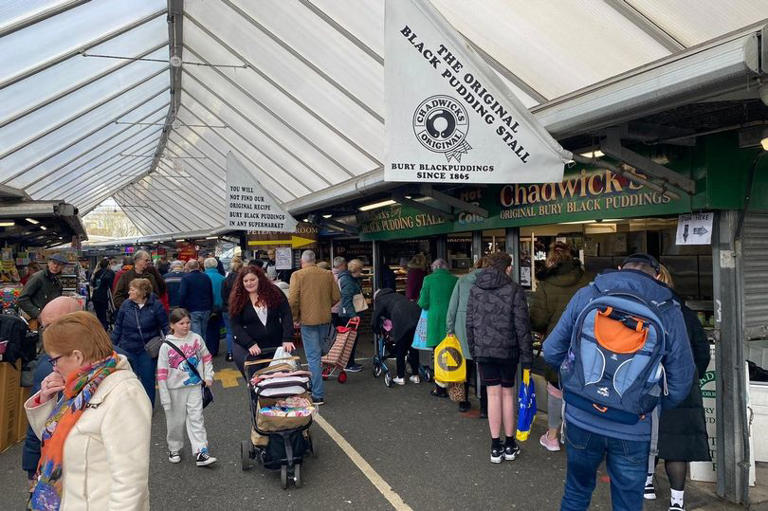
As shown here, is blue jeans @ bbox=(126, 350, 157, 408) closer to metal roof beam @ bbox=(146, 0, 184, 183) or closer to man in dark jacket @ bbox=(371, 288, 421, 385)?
man in dark jacket @ bbox=(371, 288, 421, 385)

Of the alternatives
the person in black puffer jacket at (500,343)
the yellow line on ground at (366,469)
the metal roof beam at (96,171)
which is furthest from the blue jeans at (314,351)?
the metal roof beam at (96,171)

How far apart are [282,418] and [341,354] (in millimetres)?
3899

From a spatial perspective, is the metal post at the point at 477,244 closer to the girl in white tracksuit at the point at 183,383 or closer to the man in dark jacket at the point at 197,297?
the girl in white tracksuit at the point at 183,383

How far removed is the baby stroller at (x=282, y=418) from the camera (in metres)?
4.62

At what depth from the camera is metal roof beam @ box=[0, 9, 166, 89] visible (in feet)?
23.8

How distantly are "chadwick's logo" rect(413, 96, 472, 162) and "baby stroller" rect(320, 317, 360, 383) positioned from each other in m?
5.25

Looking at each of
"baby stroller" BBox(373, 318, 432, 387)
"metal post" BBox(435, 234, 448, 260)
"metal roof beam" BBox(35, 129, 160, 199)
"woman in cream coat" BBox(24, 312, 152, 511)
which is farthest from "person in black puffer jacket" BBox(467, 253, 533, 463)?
"metal roof beam" BBox(35, 129, 160, 199)

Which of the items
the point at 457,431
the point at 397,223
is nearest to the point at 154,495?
the point at 457,431

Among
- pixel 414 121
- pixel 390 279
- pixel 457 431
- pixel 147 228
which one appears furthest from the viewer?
pixel 147 228

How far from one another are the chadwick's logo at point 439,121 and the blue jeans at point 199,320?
7.02m

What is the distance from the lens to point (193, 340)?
17.0 ft

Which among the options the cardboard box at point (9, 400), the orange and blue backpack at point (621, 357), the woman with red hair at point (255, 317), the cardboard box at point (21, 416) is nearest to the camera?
the orange and blue backpack at point (621, 357)

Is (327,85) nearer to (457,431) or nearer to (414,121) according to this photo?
(414,121)

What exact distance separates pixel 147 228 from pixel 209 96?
3991 cm
